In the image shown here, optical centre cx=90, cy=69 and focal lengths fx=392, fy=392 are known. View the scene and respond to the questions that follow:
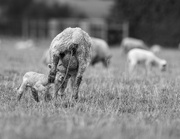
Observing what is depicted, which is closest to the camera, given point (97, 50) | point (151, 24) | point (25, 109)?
point (25, 109)

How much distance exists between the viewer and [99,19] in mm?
35000

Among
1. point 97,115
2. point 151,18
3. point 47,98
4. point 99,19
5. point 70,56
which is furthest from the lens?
point 99,19

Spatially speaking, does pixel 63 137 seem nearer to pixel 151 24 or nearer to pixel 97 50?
pixel 97 50

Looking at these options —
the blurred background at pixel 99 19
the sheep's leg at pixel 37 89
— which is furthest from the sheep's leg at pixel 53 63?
the blurred background at pixel 99 19

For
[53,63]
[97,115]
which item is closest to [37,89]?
[53,63]

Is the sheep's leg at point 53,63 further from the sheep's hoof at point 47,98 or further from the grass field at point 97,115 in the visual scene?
the grass field at point 97,115

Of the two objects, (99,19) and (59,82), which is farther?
(99,19)

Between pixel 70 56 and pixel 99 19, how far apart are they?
29.7 m

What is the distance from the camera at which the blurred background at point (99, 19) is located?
100 ft

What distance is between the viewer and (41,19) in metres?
38.5

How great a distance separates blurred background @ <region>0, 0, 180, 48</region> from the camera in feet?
100

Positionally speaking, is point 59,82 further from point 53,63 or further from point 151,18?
point 151,18

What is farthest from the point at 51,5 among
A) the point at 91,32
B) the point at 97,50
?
the point at 97,50

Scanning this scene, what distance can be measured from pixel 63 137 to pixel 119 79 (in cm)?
561
